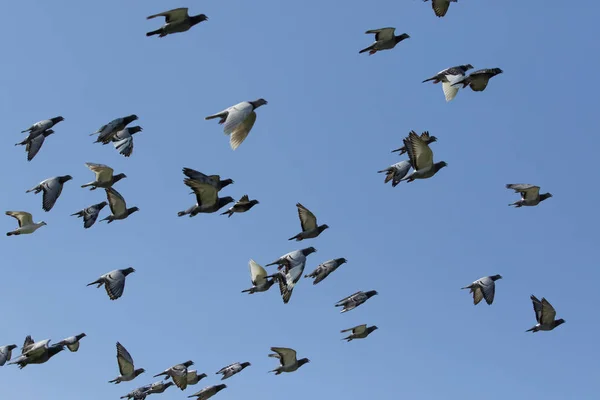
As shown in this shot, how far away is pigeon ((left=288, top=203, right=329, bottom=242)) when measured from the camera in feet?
150

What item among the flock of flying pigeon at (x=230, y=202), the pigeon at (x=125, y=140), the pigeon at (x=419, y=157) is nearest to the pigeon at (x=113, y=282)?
the flock of flying pigeon at (x=230, y=202)

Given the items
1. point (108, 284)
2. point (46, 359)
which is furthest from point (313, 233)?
point (46, 359)

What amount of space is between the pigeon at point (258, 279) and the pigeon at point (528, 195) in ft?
37.9

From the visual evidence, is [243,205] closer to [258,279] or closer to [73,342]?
[258,279]

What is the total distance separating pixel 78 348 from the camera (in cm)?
5022

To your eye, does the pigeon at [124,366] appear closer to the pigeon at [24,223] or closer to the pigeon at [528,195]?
the pigeon at [24,223]

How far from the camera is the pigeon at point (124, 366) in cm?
4984

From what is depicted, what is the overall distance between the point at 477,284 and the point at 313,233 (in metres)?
8.82

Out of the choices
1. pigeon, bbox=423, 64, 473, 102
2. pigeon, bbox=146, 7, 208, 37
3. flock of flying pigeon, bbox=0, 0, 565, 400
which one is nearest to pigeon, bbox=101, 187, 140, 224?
flock of flying pigeon, bbox=0, 0, 565, 400

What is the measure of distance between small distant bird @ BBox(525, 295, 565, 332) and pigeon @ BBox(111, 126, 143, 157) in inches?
769

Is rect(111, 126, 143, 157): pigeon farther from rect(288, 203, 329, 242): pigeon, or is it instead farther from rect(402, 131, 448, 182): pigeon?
rect(402, 131, 448, 182): pigeon

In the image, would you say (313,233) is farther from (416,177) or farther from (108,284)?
(108,284)

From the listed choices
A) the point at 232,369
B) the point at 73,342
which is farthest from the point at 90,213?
the point at 232,369

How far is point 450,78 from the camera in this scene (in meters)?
47.3
